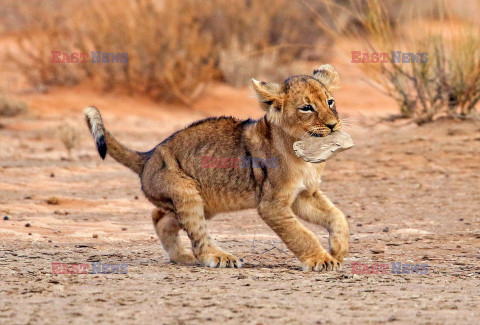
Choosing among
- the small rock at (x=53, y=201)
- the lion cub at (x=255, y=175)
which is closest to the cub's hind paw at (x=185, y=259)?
the lion cub at (x=255, y=175)

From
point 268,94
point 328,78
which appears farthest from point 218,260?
point 328,78

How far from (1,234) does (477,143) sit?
22.1 feet

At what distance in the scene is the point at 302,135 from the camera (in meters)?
5.84

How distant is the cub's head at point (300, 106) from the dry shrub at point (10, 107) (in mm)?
10387

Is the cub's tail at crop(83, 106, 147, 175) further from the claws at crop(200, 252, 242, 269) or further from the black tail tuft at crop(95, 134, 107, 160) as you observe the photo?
the claws at crop(200, 252, 242, 269)

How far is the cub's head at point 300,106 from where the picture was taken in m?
5.74

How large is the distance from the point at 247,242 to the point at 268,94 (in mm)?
1871

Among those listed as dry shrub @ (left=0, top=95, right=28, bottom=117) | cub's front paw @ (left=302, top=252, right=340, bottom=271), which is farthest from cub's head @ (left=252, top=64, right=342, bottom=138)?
dry shrub @ (left=0, top=95, right=28, bottom=117)

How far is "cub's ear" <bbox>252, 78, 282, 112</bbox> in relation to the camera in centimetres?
590

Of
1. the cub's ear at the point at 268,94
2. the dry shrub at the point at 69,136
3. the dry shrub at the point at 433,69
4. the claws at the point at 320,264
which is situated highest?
the dry shrub at the point at 433,69

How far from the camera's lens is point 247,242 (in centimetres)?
733

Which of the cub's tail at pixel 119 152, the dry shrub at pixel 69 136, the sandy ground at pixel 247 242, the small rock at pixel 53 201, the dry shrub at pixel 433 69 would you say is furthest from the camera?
the dry shrub at pixel 69 136

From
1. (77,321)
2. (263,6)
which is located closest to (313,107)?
(77,321)

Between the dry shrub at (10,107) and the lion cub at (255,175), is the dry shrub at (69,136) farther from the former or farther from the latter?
the lion cub at (255,175)
